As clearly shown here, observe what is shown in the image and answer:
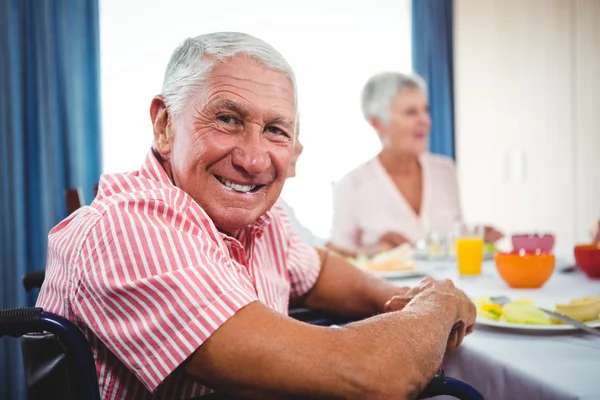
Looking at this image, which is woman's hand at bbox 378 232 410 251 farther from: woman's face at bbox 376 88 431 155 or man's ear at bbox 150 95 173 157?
man's ear at bbox 150 95 173 157

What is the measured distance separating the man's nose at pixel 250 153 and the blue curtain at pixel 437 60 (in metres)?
3.29

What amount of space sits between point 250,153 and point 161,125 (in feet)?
0.67

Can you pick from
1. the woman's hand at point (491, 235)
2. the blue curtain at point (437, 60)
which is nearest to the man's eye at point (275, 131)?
the woman's hand at point (491, 235)

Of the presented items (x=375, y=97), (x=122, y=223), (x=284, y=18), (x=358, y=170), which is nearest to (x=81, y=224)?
(x=122, y=223)

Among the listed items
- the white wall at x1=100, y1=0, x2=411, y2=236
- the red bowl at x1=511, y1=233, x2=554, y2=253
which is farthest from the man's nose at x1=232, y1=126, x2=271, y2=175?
the white wall at x1=100, y1=0, x2=411, y2=236

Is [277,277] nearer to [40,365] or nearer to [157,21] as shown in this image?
[40,365]

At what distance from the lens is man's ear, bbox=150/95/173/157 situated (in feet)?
3.37

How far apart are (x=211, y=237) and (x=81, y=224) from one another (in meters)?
0.21

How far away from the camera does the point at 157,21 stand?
10.6ft

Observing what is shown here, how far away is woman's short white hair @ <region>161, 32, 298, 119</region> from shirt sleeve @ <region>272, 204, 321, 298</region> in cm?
45

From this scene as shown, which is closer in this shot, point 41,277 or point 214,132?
point 214,132

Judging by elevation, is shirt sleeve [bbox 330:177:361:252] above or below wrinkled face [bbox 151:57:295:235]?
below

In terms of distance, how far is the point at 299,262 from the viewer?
134cm

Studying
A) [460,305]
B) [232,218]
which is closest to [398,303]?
[460,305]
